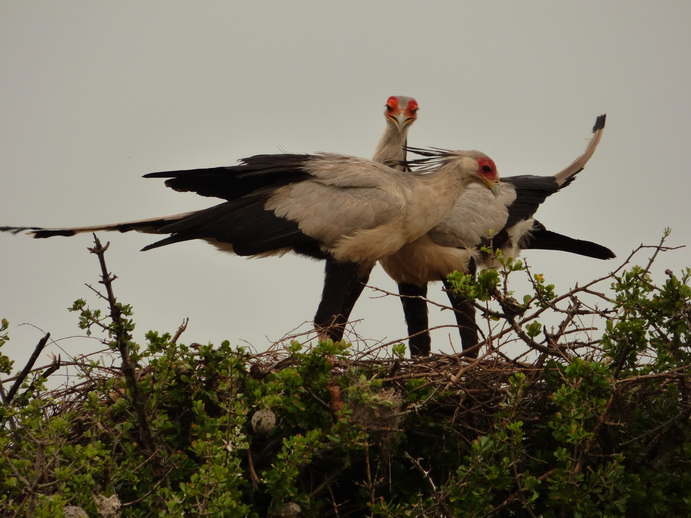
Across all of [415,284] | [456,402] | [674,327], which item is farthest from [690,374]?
[415,284]

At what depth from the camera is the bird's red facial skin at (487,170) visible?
7.24 metres

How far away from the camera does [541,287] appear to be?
4.76 m

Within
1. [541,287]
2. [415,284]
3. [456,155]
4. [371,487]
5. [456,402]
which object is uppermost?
[456,155]

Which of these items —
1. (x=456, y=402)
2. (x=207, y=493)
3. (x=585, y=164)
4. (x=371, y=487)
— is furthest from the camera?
(x=585, y=164)

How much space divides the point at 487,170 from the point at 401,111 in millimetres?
1056

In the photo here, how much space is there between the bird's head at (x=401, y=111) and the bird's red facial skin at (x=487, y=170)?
89cm

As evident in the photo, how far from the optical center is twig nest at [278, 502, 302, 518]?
15.9ft

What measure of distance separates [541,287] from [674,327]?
75 centimetres

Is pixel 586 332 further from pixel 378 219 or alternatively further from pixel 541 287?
pixel 378 219

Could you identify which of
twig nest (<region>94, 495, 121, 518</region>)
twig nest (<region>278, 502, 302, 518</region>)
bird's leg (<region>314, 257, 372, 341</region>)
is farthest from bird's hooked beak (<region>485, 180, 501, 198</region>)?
twig nest (<region>94, 495, 121, 518</region>)

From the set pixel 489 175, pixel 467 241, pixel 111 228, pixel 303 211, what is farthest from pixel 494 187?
pixel 111 228

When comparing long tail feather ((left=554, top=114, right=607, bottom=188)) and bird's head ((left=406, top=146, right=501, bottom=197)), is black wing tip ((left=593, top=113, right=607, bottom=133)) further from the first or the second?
bird's head ((left=406, top=146, right=501, bottom=197))

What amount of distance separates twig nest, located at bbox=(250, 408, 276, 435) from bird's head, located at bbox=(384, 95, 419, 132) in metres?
3.42

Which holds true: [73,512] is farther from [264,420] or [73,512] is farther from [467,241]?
[467,241]
